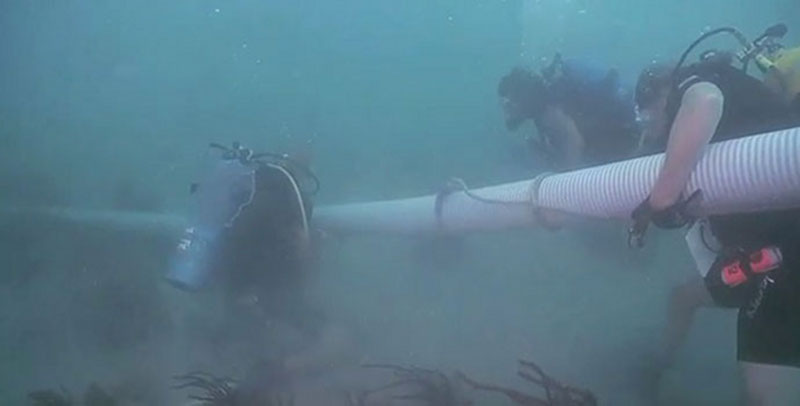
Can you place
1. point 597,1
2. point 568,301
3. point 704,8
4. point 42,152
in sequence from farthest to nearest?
point 597,1 → point 704,8 → point 42,152 → point 568,301

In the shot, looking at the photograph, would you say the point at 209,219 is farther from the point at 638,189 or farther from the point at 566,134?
the point at 566,134

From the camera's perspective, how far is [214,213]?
5.80m

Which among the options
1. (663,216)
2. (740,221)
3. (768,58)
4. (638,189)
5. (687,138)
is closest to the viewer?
(687,138)

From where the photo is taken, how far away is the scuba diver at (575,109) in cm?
673

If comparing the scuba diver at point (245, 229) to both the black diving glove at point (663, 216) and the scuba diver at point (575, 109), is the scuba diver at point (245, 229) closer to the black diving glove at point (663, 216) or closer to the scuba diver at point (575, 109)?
the scuba diver at point (575, 109)

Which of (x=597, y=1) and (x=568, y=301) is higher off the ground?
(x=597, y=1)

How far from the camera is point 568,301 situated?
390 inches

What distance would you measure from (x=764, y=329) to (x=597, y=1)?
130 ft

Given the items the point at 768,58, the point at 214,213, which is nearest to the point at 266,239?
the point at 214,213

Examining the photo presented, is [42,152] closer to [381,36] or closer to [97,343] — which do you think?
[97,343]

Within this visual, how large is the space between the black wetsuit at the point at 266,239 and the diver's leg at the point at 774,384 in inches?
151

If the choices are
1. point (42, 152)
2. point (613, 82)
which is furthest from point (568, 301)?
point (42, 152)

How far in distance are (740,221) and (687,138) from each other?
2.39 ft

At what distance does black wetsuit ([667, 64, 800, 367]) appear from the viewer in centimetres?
371
